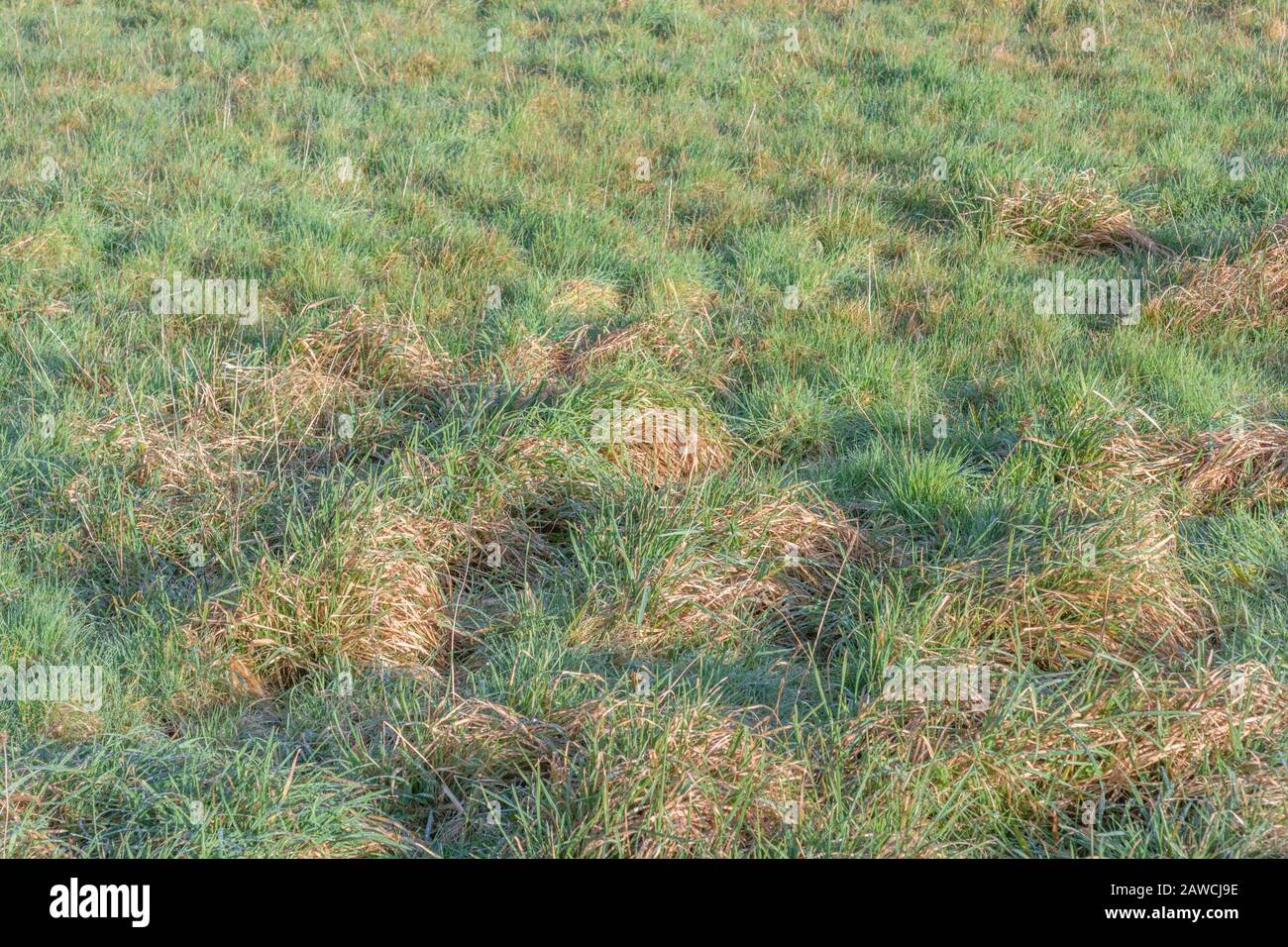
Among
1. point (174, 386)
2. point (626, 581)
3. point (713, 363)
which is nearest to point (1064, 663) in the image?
point (626, 581)

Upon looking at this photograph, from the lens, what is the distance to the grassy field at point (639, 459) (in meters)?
3.10

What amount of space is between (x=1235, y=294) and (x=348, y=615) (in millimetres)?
4539

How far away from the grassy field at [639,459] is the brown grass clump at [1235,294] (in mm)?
25

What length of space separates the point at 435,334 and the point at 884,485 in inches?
87.5

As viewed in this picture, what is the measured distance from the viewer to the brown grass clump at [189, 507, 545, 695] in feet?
12.0

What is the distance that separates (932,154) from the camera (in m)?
7.43

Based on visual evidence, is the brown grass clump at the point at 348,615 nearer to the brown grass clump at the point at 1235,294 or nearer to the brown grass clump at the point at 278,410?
the brown grass clump at the point at 278,410

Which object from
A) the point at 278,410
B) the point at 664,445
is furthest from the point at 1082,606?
the point at 278,410

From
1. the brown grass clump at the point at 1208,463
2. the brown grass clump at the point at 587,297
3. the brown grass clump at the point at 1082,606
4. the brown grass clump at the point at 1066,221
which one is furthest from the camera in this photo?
the brown grass clump at the point at 1066,221

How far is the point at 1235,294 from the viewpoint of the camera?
226 inches

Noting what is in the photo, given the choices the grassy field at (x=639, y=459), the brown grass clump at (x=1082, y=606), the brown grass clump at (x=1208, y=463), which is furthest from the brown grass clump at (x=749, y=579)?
the brown grass clump at (x=1208, y=463)

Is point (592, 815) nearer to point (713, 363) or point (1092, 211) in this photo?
point (713, 363)

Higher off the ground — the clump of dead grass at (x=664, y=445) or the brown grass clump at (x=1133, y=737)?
the clump of dead grass at (x=664, y=445)

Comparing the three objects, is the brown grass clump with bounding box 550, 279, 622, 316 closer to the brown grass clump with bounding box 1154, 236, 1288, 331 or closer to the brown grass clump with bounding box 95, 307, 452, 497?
the brown grass clump with bounding box 95, 307, 452, 497
